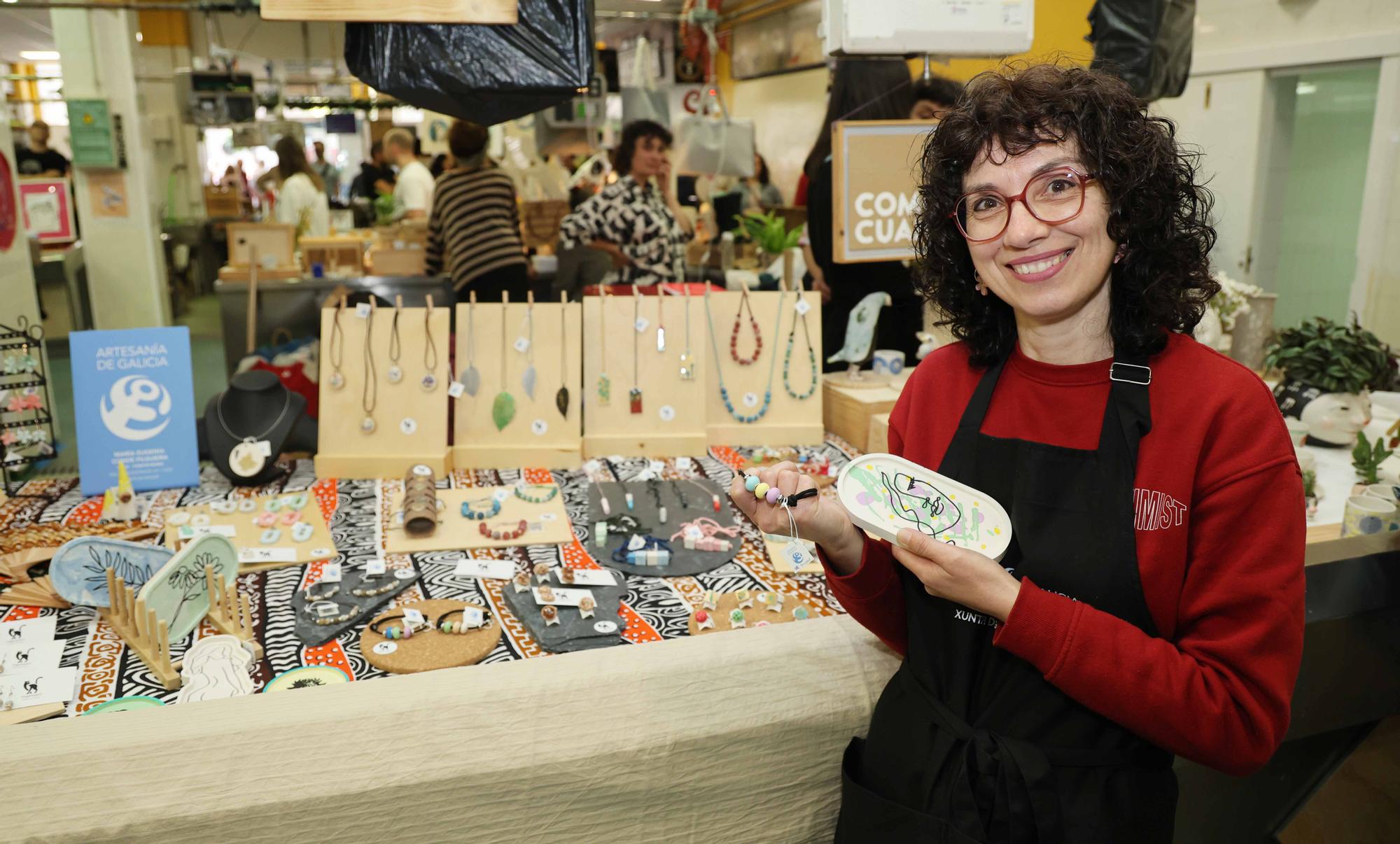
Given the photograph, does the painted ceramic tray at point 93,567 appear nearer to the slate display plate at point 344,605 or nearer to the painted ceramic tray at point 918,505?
the slate display plate at point 344,605

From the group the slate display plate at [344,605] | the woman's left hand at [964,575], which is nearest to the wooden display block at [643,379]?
the slate display plate at [344,605]

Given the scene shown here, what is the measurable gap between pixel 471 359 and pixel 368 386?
11.4 inches

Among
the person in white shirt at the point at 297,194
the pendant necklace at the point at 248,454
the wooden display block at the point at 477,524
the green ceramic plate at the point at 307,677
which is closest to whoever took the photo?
the green ceramic plate at the point at 307,677

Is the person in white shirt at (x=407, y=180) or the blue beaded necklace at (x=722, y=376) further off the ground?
the person in white shirt at (x=407, y=180)

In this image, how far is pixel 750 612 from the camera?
1904 millimetres

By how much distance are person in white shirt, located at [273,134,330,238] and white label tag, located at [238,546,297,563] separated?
19.4 ft

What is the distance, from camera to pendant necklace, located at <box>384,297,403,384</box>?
276 cm

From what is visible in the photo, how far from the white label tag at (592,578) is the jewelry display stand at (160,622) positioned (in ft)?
1.94

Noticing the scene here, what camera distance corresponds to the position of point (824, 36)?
2543 millimetres

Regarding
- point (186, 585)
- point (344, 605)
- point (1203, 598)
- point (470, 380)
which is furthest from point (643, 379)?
point (1203, 598)

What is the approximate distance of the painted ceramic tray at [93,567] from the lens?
182 centimetres

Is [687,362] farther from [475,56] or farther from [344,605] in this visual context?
[344,605]

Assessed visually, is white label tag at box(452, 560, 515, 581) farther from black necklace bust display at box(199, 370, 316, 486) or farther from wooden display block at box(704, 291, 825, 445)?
wooden display block at box(704, 291, 825, 445)

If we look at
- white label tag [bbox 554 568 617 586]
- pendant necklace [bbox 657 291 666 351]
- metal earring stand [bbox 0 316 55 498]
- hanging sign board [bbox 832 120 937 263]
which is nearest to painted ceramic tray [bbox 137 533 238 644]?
white label tag [bbox 554 568 617 586]
